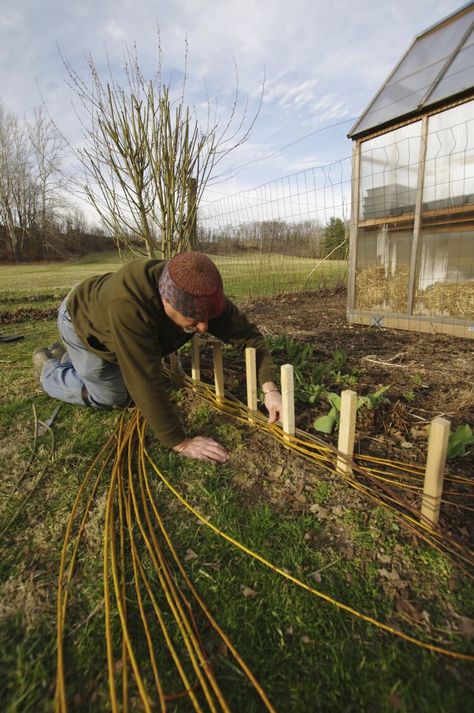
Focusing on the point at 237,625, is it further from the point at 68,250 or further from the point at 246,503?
the point at 68,250

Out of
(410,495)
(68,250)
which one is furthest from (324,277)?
(68,250)

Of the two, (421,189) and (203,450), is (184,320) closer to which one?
(203,450)

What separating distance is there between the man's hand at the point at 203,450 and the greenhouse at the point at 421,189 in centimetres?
398

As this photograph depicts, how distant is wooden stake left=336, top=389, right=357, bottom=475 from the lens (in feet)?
5.41

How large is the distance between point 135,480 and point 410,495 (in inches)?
60.5

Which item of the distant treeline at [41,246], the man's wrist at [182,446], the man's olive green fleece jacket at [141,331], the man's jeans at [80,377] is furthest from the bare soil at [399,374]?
the distant treeline at [41,246]

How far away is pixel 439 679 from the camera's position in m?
1.09

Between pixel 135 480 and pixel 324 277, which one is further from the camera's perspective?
pixel 324 277

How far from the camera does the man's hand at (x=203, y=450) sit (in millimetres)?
2094

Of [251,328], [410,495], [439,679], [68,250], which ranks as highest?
[68,250]

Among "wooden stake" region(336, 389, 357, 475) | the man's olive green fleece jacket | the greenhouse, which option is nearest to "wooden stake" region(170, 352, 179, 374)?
the man's olive green fleece jacket

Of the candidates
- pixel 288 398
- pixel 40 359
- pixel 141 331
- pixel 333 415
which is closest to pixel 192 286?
pixel 141 331

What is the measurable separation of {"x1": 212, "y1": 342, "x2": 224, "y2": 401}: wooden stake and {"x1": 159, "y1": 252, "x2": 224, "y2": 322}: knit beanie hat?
85 cm

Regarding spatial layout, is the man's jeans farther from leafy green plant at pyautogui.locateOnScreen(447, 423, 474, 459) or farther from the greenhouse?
the greenhouse
